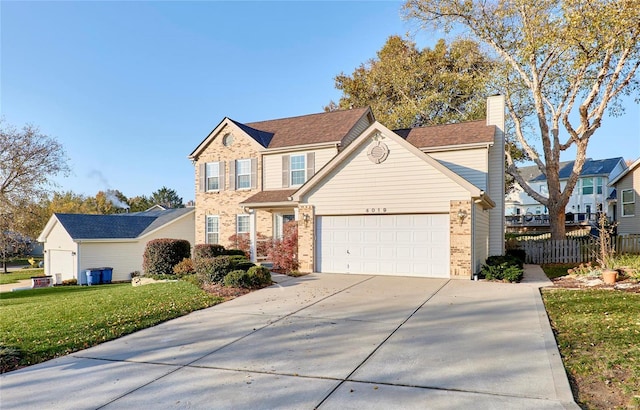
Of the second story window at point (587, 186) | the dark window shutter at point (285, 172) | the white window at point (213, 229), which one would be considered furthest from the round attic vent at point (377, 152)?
the second story window at point (587, 186)

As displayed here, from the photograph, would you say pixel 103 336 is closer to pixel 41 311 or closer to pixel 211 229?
pixel 41 311

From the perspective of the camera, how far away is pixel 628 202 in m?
24.6

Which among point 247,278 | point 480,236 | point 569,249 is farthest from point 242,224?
point 569,249

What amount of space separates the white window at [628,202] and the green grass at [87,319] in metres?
26.5

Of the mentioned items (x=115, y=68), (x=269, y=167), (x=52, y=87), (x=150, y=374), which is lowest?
(x=150, y=374)

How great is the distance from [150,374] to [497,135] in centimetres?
1639

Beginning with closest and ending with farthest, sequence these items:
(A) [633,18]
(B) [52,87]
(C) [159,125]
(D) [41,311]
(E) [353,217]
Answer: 1. (D) [41,311]
2. (A) [633,18]
3. (E) [353,217]
4. (B) [52,87]
5. (C) [159,125]

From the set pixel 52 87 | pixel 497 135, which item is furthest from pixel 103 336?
pixel 497 135

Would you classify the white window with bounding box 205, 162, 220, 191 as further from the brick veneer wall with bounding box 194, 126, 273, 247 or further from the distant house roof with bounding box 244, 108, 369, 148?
the distant house roof with bounding box 244, 108, 369, 148

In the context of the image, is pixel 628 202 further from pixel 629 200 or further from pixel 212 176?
pixel 212 176

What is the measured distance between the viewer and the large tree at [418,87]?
26141 mm

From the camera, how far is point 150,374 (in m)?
4.95

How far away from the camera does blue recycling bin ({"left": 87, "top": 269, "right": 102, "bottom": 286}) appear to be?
21.4 m

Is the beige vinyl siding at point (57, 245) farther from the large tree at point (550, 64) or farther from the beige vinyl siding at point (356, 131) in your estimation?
the large tree at point (550, 64)
